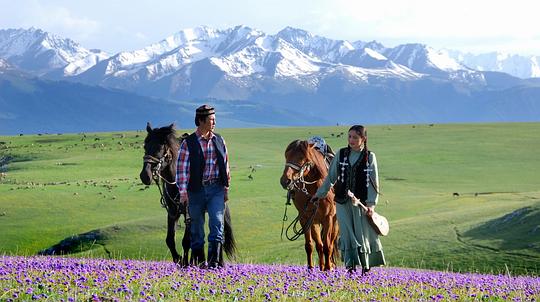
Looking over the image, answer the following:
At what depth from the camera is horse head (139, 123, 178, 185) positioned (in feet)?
49.5

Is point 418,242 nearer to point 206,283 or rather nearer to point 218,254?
point 218,254

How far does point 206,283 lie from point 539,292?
17.5ft

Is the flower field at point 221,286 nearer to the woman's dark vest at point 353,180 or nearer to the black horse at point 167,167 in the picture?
the woman's dark vest at point 353,180

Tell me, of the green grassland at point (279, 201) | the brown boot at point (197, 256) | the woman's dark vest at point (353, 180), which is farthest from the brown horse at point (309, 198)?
the green grassland at point (279, 201)

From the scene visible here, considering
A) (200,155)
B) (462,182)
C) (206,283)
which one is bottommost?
(462,182)

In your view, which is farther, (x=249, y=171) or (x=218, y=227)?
(x=249, y=171)

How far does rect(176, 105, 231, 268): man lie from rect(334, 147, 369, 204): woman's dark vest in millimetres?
2256

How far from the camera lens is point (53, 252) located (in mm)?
30625

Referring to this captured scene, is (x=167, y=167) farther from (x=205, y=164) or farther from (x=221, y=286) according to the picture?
(x=221, y=286)

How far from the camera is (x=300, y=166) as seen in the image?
14711mm

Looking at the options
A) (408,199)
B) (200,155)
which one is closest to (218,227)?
(200,155)

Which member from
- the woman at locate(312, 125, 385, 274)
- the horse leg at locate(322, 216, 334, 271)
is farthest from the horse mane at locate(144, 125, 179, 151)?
the woman at locate(312, 125, 385, 274)

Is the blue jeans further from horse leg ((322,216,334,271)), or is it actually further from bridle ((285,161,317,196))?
horse leg ((322,216,334,271))

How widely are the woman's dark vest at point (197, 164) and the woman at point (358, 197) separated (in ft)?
7.50
